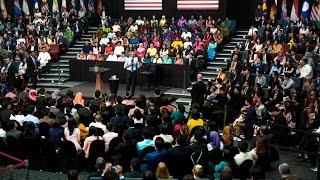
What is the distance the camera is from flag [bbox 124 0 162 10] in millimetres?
26062

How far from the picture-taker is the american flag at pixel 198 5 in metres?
24.7

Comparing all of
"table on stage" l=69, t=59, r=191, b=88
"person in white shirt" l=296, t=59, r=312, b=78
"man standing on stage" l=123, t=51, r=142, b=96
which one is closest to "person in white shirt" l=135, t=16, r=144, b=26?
"table on stage" l=69, t=59, r=191, b=88

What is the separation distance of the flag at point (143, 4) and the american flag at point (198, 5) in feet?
4.01

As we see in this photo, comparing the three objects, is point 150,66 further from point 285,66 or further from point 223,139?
point 223,139

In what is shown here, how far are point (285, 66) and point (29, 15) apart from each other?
15.8m

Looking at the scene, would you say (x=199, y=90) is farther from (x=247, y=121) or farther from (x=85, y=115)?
(x=85, y=115)

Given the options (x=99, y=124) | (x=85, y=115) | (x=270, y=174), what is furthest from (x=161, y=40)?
(x=270, y=174)

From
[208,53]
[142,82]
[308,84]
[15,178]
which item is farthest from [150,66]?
[15,178]

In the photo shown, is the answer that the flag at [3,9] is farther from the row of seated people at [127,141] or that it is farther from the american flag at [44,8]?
the row of seated people at [127,141]

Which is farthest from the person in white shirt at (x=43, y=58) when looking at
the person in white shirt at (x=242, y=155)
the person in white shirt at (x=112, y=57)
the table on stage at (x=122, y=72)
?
the person in white shirt at (x=242, y=155)

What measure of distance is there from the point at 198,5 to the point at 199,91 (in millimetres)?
11179

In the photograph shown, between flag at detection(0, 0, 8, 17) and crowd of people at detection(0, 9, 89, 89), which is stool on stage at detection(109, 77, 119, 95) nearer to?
crowd of people at detection(0, 9, 89, 89)

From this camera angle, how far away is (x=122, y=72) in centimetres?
2050

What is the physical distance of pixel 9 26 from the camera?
25391 millimetres
